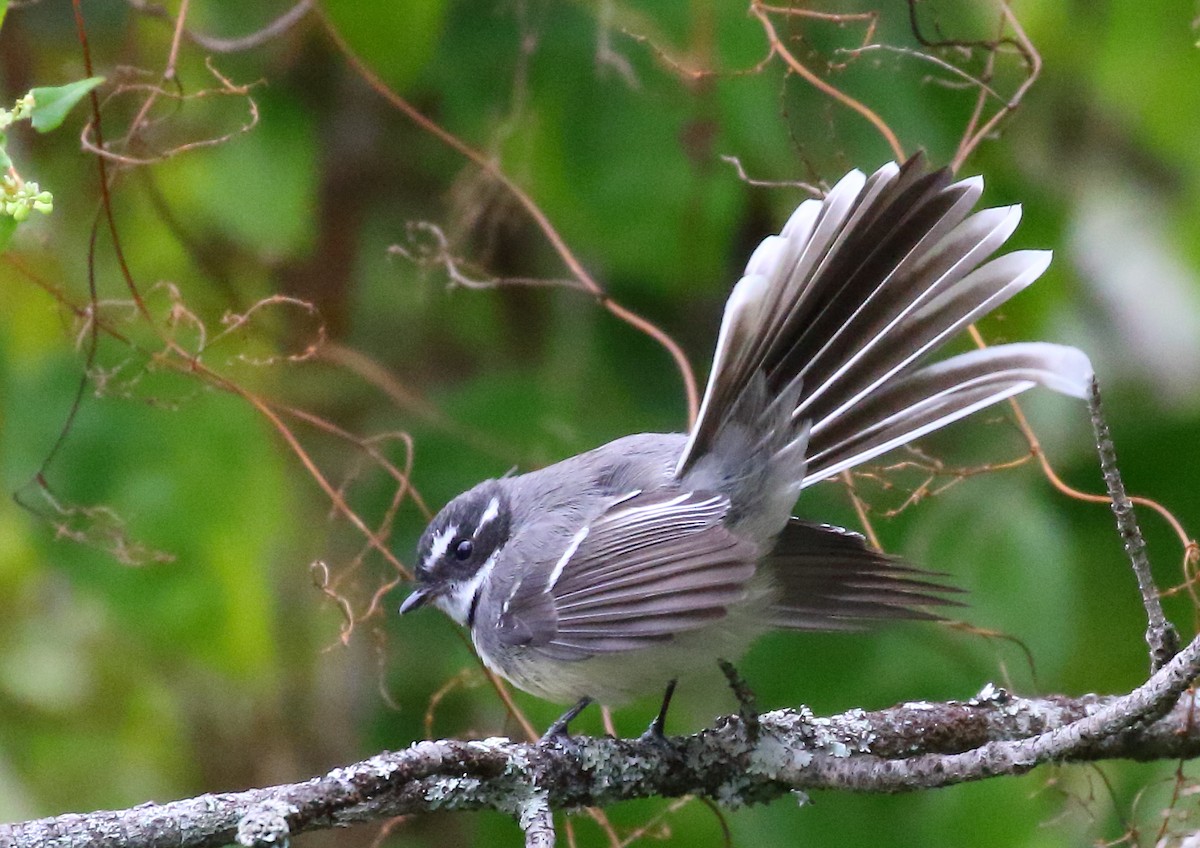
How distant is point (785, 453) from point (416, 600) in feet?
3.08

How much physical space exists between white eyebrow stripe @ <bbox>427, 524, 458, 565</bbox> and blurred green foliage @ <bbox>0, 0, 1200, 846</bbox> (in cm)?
14

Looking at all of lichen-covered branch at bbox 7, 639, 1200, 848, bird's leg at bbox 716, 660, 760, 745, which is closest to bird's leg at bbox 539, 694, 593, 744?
lichen-covered branch at bbox 7, 639, 1200, 848

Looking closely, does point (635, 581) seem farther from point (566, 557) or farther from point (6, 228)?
point (6, 228)

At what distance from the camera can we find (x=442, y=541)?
9.24ft

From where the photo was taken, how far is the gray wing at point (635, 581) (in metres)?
2.18

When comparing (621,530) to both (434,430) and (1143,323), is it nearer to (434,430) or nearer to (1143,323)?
(434,430)

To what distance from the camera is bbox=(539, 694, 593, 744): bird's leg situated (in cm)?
223

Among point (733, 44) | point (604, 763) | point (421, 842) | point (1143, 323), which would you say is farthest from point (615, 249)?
point (1143, 323)

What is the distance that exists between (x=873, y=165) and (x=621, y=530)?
45.2 inches

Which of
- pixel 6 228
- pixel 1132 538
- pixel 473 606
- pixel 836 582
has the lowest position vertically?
pixel 1132 538

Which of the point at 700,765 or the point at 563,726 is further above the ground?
the point at 563,726

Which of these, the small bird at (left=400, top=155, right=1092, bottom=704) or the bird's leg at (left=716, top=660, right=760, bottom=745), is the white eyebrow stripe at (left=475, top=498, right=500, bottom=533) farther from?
the bird's leg at (left=716, top=660, right=760, bottom=745)

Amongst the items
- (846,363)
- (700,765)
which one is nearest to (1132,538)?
Result: (846,363)

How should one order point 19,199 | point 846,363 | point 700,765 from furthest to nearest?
1. point 846,363
2. point 700,765
3. point 19,199
